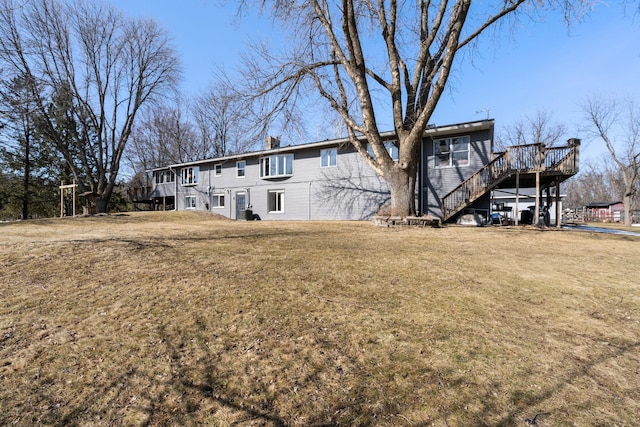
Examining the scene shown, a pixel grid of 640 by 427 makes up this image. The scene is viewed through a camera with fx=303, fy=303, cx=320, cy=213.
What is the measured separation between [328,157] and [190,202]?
14955 millimetres

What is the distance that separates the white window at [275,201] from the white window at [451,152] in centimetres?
1065

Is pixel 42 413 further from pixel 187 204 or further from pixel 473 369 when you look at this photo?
pixel 187 204

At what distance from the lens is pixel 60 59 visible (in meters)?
22.1

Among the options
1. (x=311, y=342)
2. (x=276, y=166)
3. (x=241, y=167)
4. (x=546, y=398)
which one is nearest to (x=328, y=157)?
(x=276, y=166)

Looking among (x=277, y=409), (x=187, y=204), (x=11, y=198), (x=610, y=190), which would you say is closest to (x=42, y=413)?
(x=277, y=409)

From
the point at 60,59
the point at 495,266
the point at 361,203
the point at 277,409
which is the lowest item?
the point at 277,409

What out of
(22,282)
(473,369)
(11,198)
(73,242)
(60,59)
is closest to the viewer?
(473,369)

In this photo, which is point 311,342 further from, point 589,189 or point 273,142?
point 589,189

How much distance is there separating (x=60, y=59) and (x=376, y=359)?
30123 mm

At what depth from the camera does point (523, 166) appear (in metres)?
13.4

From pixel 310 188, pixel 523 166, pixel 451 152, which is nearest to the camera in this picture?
pixel 523 166

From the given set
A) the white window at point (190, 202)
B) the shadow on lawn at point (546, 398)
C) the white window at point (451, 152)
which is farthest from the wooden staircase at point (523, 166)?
the white window at point (190, 202)

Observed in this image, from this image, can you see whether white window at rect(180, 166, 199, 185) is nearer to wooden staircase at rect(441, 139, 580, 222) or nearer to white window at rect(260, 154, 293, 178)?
white window at rect(260, 154, 293, 178)

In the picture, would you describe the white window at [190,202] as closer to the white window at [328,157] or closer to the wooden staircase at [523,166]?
the white window at [328,157]
